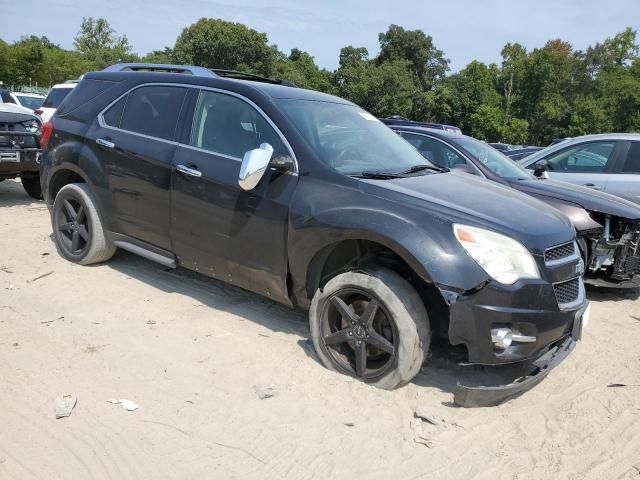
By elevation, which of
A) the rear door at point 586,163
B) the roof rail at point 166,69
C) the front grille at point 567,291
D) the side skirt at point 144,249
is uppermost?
the roof rail at point 166,69

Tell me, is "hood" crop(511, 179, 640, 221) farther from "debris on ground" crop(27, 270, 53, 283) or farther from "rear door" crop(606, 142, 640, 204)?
"debris on ground" crop(27, 270, 53, 283)

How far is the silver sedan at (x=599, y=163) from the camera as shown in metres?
7.40

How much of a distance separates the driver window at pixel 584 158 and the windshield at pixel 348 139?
407 cm

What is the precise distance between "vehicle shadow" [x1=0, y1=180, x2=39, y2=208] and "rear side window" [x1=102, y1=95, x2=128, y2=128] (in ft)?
14.9

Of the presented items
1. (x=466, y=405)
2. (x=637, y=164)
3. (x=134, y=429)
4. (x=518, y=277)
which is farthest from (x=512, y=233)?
(x=637, y=164)

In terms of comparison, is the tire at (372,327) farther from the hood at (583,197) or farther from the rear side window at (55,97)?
the rear side window at (55,97)

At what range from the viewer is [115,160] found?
4.92 meters

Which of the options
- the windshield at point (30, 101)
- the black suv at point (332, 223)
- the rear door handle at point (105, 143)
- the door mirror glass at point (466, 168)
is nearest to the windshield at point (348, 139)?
the black suv at point (332, 223)

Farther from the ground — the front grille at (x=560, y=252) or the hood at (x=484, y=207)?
the hood at (x=484, y=207)

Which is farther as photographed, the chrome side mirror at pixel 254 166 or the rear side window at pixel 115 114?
the rear side window at pixel 115 114

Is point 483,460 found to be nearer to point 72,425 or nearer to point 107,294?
point 72,425

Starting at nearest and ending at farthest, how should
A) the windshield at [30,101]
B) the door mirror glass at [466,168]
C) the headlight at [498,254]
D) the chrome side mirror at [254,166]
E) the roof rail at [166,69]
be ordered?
the headlight at [498,254], the chrome side mirror at [254,166], the roof rail at [166,69], the door mirror glass at [466,168], the windshield at [30,101]

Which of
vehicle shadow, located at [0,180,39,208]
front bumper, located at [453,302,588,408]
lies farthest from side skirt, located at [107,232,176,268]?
vehicle shadow, located at [0,180,39,208]

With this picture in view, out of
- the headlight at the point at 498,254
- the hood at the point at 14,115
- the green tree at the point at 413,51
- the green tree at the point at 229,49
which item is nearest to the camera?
the headlight at the point at 498,254
